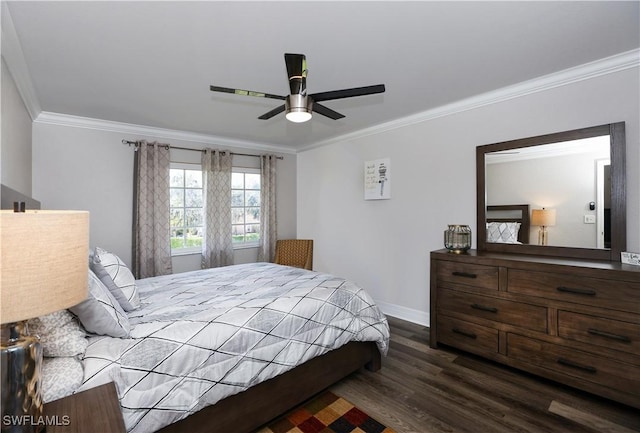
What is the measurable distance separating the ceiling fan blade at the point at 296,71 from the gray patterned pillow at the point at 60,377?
1769mm

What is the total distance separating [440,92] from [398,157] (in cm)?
101

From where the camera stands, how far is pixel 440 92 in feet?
9.56

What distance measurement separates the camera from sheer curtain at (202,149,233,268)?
169 inches

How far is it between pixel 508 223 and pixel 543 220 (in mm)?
279

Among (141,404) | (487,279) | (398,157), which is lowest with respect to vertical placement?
(141,404)

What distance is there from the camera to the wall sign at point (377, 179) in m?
3.91

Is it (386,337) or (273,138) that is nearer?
(386,337)

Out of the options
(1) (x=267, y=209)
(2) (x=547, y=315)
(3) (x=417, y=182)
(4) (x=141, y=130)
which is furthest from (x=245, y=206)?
(2) (x=547, y=315)

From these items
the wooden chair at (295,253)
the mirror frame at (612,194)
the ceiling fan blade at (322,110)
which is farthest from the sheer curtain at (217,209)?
the mirror frame at (612,194)

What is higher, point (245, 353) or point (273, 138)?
point (273, 138)

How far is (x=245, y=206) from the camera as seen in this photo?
482 cm

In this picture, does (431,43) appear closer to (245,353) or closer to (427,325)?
(245,353)

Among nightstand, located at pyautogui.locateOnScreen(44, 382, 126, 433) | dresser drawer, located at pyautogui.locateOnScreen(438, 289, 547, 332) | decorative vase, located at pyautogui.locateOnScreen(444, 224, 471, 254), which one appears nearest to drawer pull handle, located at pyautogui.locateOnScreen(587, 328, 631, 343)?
dresser drawer, located at pyautogui.locateOnScreen(438, 289, 547, 332)

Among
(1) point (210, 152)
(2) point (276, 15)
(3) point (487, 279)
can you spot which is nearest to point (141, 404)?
(2) point (276, 15)
